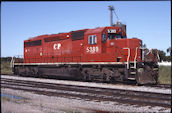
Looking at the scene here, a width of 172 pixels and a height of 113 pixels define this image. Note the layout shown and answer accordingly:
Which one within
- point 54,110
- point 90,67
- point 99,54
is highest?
point 99,54

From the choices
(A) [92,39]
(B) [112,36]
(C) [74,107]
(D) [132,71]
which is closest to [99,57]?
(A) [92,39]

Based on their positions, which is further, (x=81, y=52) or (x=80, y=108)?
(x=81, y=52)

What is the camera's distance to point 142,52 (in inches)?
517

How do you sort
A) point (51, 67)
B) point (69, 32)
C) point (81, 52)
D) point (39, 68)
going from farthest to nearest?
point (39, 68) < point (51, 67) < point (69, 32) < point (81, 52)

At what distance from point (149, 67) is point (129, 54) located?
1.60 metres

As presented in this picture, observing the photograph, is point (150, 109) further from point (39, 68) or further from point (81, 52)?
point (39, 68)

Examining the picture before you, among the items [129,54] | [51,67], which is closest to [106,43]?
[129,54]

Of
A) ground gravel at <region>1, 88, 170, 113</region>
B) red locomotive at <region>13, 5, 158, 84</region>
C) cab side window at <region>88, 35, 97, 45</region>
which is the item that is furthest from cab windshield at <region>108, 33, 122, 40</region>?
ground gravel at <region>1, 88, 170, 113</region>

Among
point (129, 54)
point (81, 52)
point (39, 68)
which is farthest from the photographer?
point (39, 68)

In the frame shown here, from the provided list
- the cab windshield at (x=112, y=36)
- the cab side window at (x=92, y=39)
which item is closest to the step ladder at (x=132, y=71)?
the cab windshield at (x=112, y=36)

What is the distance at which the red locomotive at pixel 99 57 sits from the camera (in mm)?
12656

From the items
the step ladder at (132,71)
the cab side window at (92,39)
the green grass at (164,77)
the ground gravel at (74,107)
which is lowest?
the green grass at (164,77)

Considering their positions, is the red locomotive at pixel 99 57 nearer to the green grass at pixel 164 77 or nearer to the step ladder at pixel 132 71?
the step ladder at pixel 132 71

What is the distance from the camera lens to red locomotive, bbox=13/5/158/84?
1266 cm
